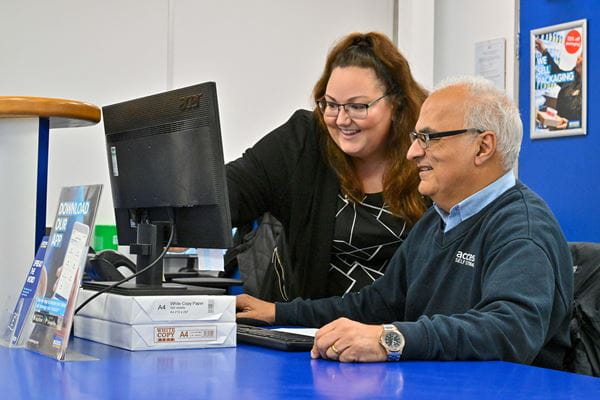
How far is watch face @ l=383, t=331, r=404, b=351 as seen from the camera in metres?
1.53

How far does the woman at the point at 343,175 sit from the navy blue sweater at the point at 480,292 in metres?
0.25

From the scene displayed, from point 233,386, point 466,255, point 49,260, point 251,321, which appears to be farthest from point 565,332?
point 49,260

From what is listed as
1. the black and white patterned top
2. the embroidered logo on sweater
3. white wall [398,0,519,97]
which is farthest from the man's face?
white wall [398,0,519,97]

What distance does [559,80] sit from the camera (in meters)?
4.16

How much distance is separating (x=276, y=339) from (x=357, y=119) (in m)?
0.86

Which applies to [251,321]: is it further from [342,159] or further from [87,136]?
[87,136]

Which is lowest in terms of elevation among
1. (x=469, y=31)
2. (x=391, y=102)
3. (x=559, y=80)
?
(x=391, y=102)

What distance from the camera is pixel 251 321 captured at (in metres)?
2.05

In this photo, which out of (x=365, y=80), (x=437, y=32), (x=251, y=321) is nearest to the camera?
(x=251, y=321)

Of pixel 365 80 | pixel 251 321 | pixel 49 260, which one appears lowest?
pixel 251 321

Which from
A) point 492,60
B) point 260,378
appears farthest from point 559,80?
point 260,378

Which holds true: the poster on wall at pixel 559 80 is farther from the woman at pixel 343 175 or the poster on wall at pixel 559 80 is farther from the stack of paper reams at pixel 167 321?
the stack of paper reams at pixel 167 321

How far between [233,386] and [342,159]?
49.8 inches

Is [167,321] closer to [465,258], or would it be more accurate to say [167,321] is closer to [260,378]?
[260,378]
